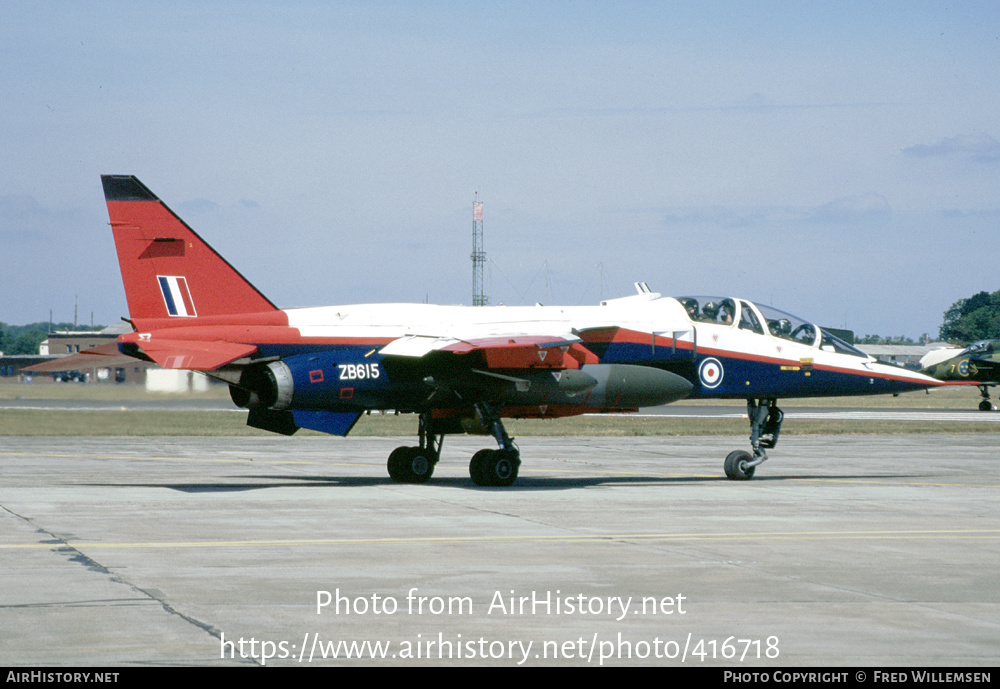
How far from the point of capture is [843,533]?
1477cm

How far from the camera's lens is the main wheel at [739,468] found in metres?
22.7

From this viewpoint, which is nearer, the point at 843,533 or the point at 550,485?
the point at 843,533

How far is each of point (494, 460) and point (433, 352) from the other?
2.20 meters

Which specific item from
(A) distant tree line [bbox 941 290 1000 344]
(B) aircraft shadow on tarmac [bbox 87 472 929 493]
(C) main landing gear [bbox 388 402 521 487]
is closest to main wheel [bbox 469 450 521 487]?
(C) main landing gear [bbox 388 402 521 487]

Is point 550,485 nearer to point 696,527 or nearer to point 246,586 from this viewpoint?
point 696,527

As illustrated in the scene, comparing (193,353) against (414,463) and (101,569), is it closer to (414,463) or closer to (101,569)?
(414,463)

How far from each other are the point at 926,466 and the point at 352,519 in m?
15.7

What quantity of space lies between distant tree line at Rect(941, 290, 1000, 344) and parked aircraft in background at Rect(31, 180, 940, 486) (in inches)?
5544

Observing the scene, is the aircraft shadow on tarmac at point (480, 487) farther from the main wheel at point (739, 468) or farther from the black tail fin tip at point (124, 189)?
the black tail fin tip at point (124, 189)

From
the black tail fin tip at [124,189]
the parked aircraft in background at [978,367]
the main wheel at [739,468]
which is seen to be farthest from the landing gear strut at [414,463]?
the parked aircraft in background at [978,367]

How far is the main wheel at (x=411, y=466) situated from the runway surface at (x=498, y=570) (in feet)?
1.36

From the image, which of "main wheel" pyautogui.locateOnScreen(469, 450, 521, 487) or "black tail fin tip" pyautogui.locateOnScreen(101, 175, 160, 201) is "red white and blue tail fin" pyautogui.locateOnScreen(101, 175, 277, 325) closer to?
"black tail fin tip" pyautogui.locateOnScreen(101, 175, 160, 201)
